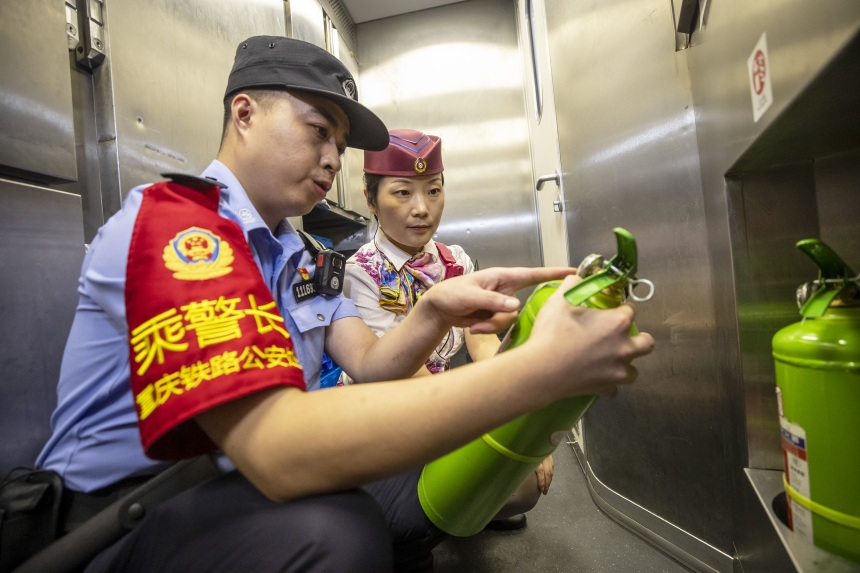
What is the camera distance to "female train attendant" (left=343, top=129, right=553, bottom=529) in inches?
50.3

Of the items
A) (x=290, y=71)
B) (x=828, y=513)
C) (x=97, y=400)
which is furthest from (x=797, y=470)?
(x=290, y=71)

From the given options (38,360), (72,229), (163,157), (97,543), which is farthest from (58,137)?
(97,543)

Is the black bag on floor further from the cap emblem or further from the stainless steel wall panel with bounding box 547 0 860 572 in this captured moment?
the stainless steel wall panel with bounding box 547 0 860 572

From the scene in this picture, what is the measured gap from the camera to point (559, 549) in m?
1.16

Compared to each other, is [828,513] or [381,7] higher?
[381,7]

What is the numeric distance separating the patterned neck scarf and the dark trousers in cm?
72

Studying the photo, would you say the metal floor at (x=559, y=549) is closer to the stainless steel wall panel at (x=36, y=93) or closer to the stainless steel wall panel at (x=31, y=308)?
the stainless steel wall panel at (x=31, y=308)

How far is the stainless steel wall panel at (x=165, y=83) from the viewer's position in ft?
3.33

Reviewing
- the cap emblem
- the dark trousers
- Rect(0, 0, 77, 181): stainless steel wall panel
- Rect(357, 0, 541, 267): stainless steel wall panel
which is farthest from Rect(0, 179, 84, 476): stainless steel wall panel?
Rect(357, 0, 541, 267): stainless steel wall panel

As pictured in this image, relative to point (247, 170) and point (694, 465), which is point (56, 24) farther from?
point (694, 465)

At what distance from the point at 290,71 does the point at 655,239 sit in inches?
37.6

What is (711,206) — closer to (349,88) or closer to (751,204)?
(751,204)

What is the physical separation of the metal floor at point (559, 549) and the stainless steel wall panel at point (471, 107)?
174 cm

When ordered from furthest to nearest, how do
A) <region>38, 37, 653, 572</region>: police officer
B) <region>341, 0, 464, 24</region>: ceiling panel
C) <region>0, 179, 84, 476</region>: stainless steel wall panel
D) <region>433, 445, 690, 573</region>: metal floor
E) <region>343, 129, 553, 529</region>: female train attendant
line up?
<region>341, 0, 464, 24</region>: ceiling panel < <region>343, 129, 553, 529</region>: female train attendant < <region>433, 445, 690, 573</region>: metal floor < <region>0, 179, 84, 476</region>: stainless steel wall panel < <region>38, 37, 653, 572</region>: police officer
